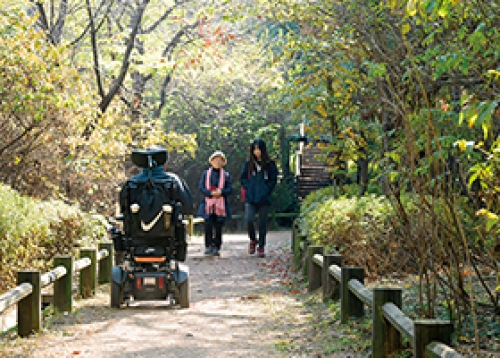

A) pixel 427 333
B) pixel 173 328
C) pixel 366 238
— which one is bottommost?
pixel 173 328

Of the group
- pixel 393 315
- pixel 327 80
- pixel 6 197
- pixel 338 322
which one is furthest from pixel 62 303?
pixel 327 80

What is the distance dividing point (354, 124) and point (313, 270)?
3.28 meters

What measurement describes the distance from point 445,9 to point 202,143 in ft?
77.1

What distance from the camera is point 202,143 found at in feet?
90.7

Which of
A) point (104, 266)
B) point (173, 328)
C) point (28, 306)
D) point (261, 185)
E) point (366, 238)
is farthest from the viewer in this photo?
point (261, 185)

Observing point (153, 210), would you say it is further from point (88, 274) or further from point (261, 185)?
point (261, 185)

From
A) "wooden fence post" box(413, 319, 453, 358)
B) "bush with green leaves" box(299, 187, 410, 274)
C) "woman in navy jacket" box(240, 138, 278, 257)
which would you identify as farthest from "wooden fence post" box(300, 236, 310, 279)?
"wooden fence post" box(413, 319, 453, 358)

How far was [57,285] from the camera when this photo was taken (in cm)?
793

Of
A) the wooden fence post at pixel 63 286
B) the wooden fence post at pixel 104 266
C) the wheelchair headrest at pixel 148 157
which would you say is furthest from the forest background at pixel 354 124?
the wheelchair headrest at pixel 148 157

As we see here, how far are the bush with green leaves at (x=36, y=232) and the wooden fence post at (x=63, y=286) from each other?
86cm

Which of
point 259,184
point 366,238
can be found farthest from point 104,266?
point 259,184

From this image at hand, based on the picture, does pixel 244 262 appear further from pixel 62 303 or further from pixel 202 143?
pixel 202 143

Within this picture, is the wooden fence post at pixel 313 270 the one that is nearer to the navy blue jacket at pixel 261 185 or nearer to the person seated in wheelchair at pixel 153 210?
the person seated in wheelchair at pixel 153 210

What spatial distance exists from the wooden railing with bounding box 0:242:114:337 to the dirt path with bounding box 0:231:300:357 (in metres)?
0.16
